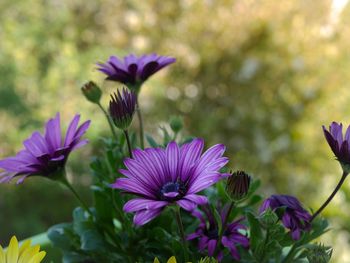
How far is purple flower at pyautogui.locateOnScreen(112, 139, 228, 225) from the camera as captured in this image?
39 cm

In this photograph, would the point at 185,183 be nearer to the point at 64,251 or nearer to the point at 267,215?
the point at 267,215

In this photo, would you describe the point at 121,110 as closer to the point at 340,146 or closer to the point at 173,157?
the point at 173,157

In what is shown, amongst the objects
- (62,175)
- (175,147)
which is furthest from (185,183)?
(62,175)

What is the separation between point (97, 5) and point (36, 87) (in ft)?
2.01

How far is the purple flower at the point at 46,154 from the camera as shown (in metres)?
0.50

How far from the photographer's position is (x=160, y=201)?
396mm

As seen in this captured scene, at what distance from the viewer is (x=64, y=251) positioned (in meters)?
0.60

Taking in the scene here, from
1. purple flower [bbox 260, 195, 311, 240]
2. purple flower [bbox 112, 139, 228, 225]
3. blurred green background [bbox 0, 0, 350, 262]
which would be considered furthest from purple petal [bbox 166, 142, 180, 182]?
blurred green background [bbox 0, 0, 350, 262]

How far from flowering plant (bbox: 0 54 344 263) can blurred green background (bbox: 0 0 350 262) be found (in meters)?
1.02

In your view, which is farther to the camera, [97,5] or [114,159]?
[97,5]

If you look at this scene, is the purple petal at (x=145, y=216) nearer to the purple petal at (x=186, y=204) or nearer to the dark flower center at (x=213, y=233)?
the purple petal at (x=186, y=204)

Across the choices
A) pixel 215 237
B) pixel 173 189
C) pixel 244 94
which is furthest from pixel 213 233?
pixel 244 94

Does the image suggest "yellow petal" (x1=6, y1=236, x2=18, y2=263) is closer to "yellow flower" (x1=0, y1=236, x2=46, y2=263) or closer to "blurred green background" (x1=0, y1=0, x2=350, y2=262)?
"yellow flower" (x1=0, y1=236, x2=46, y2=263)

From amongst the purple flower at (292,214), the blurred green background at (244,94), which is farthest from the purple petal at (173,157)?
the blurred green background at (244,94)
